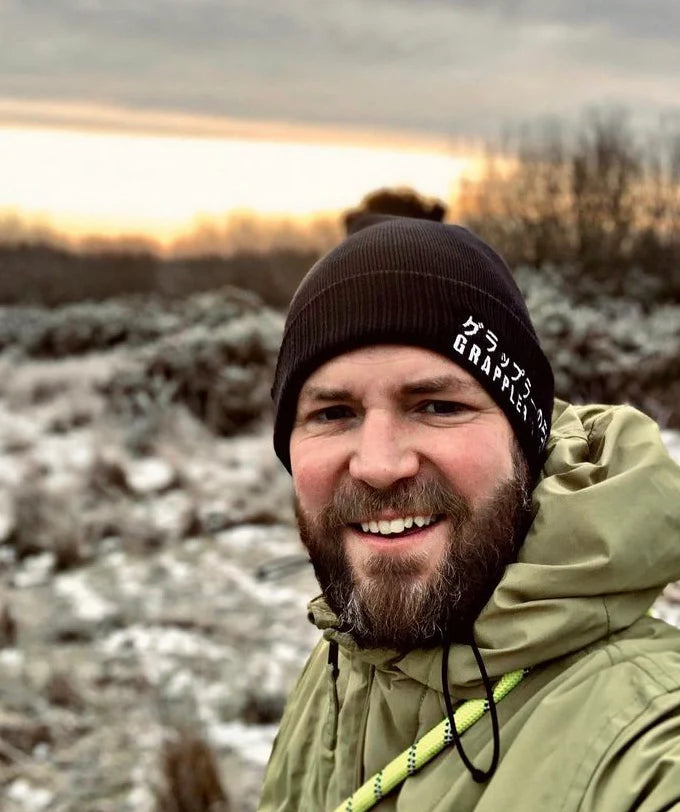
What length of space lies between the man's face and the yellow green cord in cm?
12

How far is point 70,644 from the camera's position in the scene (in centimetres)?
515

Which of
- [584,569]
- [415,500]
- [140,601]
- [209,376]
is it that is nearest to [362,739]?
[415,500]

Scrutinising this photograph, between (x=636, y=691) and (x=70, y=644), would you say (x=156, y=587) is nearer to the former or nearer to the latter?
(x=70, y=644)

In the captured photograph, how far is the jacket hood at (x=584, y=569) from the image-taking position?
1195 millimetres

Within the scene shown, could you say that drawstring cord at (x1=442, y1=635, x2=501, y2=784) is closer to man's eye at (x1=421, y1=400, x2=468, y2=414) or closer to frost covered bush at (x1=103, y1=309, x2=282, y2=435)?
man's eye at (x1=421, y1=400, x2=468, y2=414)

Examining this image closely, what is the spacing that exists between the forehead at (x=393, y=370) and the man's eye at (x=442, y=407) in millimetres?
30

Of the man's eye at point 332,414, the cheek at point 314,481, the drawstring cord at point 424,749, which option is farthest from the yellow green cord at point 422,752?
the man's eye at point 332,414

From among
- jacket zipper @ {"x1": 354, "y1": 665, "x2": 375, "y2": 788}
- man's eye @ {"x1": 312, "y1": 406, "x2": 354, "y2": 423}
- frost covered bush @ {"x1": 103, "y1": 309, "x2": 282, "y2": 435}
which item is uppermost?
man's eye @ {"x1": 312, "y1": 406, "x2": 354, "y2": 423}

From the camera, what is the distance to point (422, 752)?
1290 millimetres

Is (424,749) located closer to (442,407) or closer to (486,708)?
(486,708)

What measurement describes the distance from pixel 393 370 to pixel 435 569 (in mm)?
344

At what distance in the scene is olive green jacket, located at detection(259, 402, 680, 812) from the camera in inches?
42.2

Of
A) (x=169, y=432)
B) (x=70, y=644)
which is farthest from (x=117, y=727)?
(x=169, y=432)

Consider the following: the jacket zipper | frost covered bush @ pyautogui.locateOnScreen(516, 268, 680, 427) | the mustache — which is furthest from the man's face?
frost covered bush @ pyautogui.locateOnScreen(516, 268, 680, 427)
